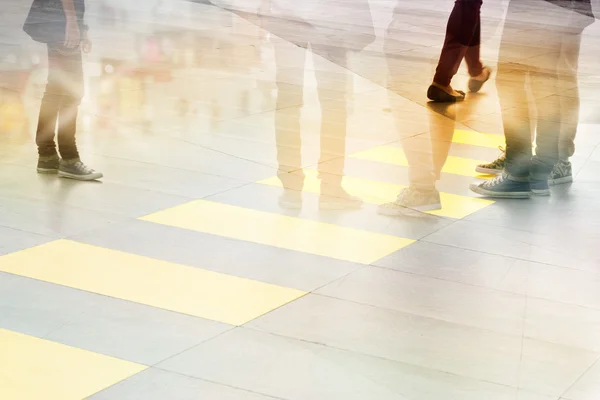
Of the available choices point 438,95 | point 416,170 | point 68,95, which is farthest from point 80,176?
point 438,95

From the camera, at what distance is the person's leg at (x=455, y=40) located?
1018 cm

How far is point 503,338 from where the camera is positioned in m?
4.36

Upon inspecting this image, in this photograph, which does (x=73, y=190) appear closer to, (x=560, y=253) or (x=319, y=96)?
(x=560, y=253)

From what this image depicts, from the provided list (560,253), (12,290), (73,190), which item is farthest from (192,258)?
(560,253)

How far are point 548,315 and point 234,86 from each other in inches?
228

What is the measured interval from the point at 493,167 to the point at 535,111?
70.6 inches

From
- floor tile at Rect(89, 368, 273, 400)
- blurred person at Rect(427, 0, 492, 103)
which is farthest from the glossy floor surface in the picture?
blurred person at Rect(427, 0, 492, 103)

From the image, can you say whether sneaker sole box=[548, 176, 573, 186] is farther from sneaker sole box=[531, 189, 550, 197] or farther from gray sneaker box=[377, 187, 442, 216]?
gray sneaker box=[377, 187, 442, 216]

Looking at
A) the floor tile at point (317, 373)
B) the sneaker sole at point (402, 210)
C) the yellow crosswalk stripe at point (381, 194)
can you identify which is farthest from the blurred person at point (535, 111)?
the floor tile at point (317, 373)

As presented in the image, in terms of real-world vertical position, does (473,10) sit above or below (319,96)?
above

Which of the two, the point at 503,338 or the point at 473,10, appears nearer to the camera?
the point at 503,338

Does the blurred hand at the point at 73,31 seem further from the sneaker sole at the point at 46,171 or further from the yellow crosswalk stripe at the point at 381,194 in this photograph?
the yellow crosswalk stripe at the point at 381,194

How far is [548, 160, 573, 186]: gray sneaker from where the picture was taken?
23.5ft

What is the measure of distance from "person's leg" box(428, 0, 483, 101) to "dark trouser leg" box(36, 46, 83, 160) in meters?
3.22
